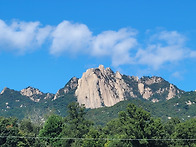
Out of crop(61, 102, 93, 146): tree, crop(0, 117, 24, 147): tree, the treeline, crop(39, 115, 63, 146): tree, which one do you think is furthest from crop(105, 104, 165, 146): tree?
crop(0, 117, 24, 147): tree

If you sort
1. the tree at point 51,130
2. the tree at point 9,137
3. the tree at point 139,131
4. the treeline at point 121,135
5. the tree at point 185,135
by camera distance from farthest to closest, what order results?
1. the tree at point 51,130
2. the tree at point 9,137
3. the tree at point 185,135
4. the treeline at point 121,135
5. the tree at point 139,131

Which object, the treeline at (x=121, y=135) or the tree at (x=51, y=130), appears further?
the tree at (x=51, y=130)

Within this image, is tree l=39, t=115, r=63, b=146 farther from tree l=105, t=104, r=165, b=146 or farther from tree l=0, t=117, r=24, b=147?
tree l=105, t=104, r=165, b=146

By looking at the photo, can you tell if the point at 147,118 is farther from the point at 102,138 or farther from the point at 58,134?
the point at 58,134

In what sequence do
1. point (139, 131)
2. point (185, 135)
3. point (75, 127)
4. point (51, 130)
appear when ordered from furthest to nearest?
point (51, 130) → point (75, 127) → point (185, 135) → point (139, 131)

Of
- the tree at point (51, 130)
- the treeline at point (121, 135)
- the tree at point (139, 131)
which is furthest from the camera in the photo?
the tree at point (51, 130)

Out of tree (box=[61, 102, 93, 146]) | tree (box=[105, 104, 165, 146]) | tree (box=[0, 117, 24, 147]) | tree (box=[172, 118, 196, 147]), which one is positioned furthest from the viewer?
tree (box=[61, 102, 93, 146])

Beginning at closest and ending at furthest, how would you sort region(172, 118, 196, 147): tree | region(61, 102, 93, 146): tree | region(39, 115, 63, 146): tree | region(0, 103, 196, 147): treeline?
region(0, 103, 196, 147): treeline → region(172, 118, 196, 147): tree → region(61, 102, 93, 146): tree → region(39, 115, 63, 146): tree

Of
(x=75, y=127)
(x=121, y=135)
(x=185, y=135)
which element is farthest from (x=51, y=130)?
(x=185, y=135)

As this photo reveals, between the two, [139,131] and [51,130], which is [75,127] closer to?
[51,130]

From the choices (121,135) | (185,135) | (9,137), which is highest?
(9,137)

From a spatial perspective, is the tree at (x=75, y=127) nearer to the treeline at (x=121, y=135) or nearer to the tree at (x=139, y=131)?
the treeline at (x=121, y=135)

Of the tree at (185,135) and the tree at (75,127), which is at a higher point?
the tree at (75,127)

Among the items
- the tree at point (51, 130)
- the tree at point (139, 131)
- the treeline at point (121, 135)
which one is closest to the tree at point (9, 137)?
the treeline at point (121, 135)
